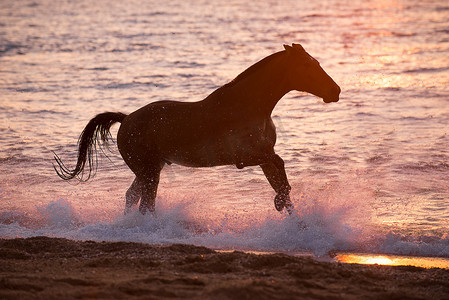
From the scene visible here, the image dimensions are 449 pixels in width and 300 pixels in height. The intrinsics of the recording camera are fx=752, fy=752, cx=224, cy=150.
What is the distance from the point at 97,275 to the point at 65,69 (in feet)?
54.1

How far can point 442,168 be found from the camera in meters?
10.5

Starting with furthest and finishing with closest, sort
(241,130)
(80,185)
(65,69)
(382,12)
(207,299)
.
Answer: (382,12) → (65,69) → (80,185) → (241,130) → (207,299)

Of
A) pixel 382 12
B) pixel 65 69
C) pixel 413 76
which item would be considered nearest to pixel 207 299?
pixel 413 76

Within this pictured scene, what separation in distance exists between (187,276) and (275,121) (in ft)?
28.9

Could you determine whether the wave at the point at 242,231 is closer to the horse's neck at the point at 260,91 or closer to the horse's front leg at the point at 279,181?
the horse's front leg at the point at 279,181

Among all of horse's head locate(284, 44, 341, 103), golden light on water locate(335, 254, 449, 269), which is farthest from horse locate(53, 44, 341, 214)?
golden light on water locate(335, 254, 449, 269)

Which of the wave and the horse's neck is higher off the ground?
the horse's neck

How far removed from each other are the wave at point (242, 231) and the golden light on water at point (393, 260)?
18cm

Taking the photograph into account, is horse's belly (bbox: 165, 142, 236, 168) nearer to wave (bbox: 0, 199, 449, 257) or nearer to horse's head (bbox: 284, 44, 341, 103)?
wave (bbox: 0, 199, 449, 257)

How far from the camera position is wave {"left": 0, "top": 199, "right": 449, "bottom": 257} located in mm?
7297

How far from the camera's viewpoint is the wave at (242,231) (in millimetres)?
7297

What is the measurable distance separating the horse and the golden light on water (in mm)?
995

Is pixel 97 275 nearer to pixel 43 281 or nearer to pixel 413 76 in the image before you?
pixel 43 281

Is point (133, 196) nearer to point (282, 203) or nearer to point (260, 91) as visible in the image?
point (282, 203)
